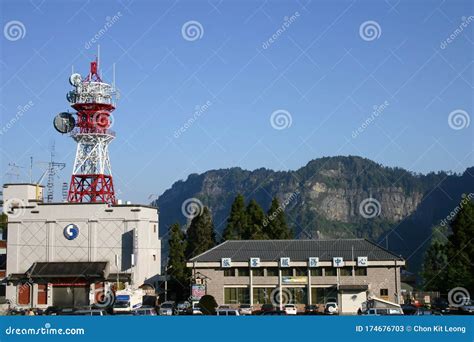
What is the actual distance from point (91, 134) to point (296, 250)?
25.6 metres

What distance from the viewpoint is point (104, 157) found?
6769 centimetres

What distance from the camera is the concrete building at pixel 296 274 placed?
50781mm

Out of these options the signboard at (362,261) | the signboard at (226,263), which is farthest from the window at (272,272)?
the signboard at (362,261)

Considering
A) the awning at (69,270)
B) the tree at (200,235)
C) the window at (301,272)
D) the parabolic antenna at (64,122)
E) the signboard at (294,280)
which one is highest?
the parabolic antenna at (64,122)

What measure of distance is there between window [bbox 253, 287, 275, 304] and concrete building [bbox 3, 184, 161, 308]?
10.3 m

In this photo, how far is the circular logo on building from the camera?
187 feet

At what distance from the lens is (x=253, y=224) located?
A: 63438 mm

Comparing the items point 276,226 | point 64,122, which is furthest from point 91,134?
point 276,226

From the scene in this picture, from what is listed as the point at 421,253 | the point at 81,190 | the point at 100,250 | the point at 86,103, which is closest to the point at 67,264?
the point at 100,250

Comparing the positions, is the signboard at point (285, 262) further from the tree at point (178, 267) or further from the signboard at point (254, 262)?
the tree at point (178, 267)

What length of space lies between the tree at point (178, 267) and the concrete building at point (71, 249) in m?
1.90

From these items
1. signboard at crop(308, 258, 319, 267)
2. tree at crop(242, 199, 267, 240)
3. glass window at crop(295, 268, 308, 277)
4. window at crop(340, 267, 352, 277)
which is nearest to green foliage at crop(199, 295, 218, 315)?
glass window at crop(295, 268, 308, 277)

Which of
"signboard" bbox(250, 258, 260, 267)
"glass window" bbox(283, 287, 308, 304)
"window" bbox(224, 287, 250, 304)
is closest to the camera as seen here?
"glass window" bbox(283, 287, 308, 304)

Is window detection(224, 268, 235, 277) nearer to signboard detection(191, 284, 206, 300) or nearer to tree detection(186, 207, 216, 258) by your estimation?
signboard detection(191, 284, 206, 300)
